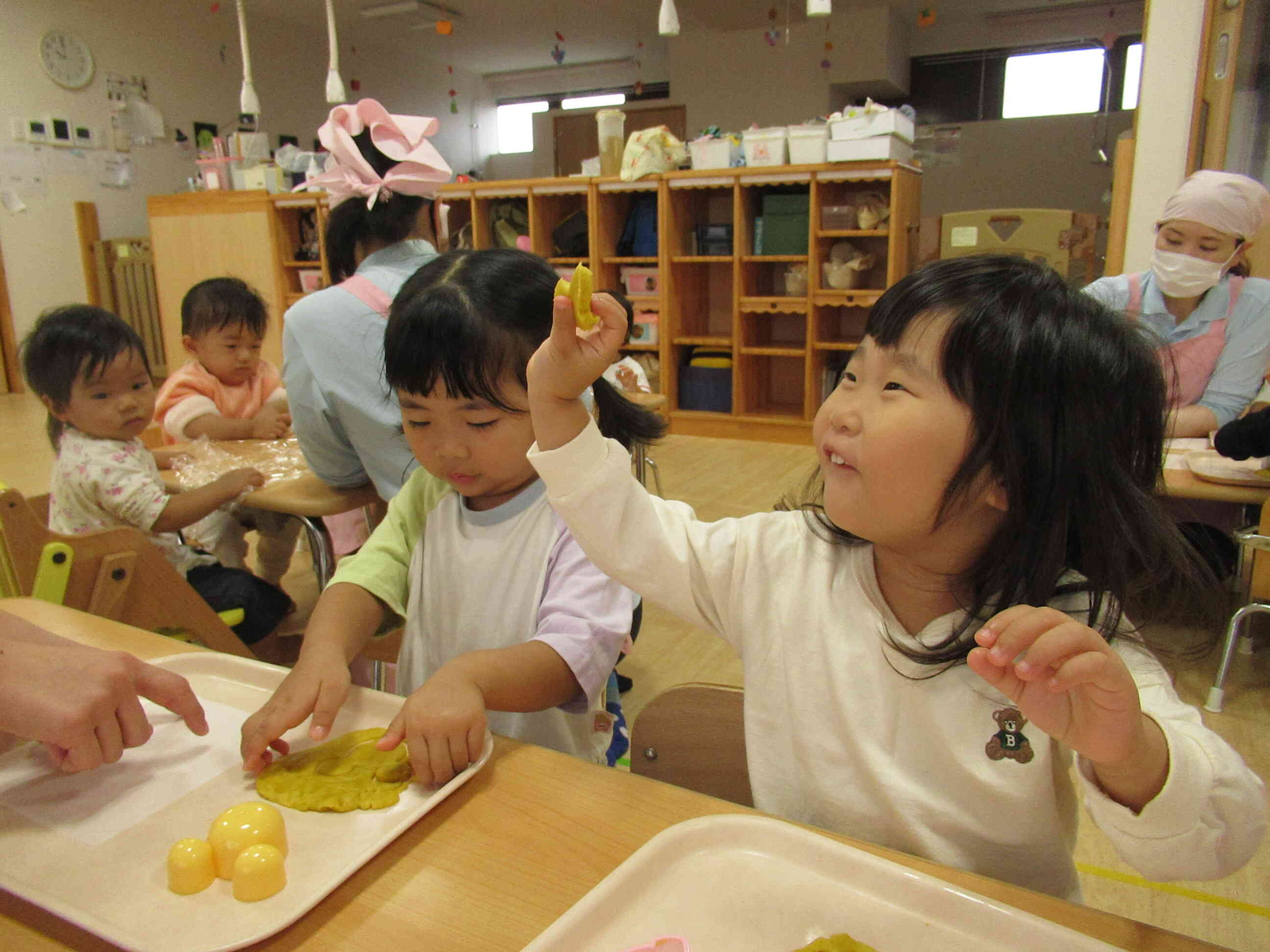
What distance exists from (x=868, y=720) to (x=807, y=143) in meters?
4.52

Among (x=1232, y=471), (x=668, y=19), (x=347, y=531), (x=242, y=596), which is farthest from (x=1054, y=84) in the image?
(x=242, y=596)

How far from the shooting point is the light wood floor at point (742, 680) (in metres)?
1.44

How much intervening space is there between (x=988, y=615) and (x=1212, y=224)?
235 centimetres

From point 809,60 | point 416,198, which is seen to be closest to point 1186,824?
point 416,198

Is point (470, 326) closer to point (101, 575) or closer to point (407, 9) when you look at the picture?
point (101, 575)

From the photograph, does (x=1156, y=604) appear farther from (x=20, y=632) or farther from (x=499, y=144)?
(x=499, y=144)

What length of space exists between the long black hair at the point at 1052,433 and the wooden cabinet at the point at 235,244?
6306mm

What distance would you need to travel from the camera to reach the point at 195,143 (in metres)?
7.56

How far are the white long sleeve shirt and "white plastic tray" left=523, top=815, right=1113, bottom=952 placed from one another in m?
0.15

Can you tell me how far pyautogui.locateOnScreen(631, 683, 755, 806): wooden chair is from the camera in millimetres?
885

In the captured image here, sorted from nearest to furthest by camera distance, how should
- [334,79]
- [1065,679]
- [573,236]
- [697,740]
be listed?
[1065,679] → [697,740] → [334,79] → [573,236]

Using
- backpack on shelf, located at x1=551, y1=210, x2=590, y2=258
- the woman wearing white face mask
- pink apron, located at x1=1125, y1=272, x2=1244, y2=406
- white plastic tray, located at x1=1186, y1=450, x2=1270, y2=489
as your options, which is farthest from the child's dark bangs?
backpack on shelf, located at x1=551, y1=210, x2=590, y2=258

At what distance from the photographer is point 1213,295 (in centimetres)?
259

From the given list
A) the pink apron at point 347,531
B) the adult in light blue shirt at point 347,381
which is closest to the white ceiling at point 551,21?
the pink apron at point 347,531
